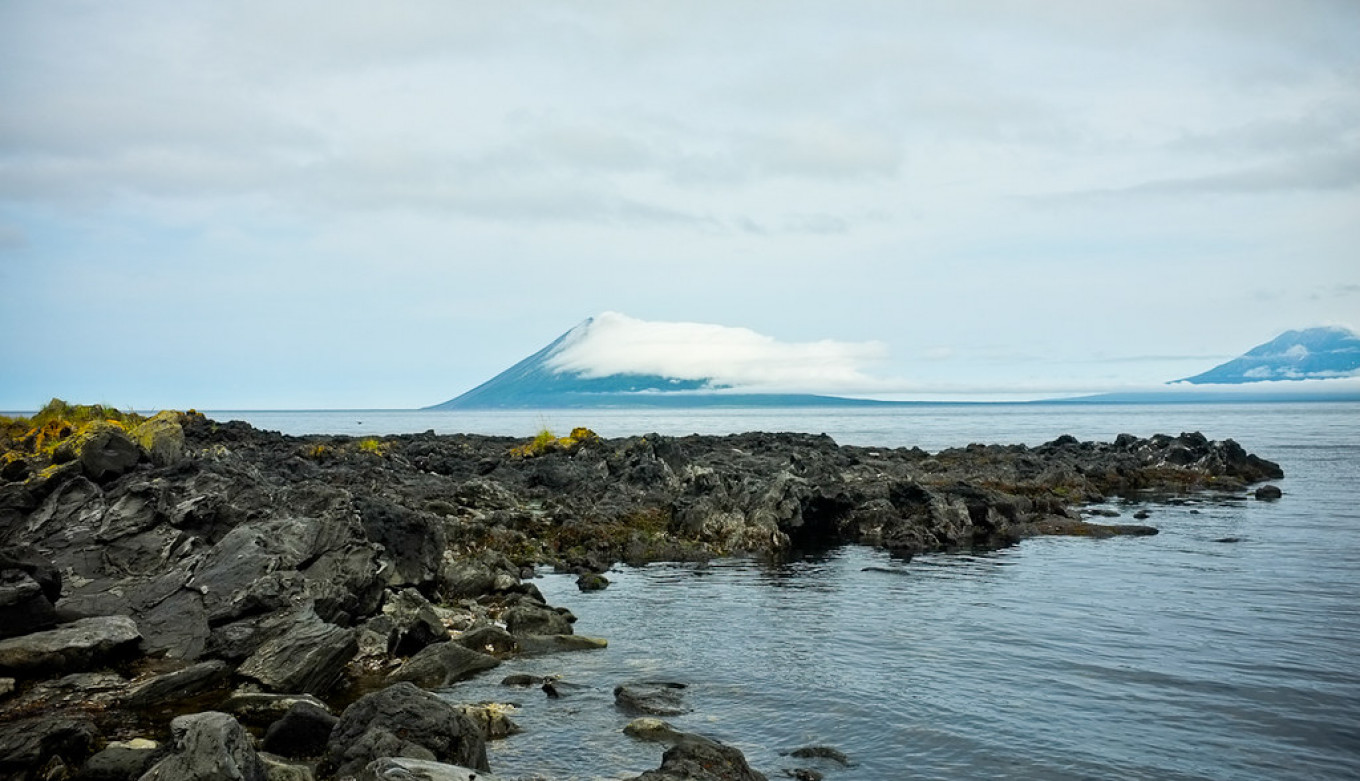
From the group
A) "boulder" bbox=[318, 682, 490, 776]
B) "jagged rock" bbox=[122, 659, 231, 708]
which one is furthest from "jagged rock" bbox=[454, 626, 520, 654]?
"boulder" bbox=[318, 682, 490, 776]

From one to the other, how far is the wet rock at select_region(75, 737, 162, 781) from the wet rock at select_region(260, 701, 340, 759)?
158 cm

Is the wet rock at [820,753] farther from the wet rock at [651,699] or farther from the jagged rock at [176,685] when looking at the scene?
the jagged rock at [176,685]

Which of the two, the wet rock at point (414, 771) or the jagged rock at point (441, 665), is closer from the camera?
the wet rock at point (414, 771)

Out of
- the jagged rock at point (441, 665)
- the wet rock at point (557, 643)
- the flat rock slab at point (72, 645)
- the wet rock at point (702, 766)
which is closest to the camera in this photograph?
the wet rock at point (702, 766)

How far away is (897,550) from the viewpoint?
127 feet

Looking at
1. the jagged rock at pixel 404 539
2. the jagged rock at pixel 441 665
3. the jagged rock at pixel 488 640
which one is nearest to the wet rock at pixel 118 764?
the jagged rock at pixel 441 665

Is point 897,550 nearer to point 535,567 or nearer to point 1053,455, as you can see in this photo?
point 535,567

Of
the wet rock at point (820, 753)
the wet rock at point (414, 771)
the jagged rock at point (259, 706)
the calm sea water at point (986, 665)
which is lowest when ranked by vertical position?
the calm sea water at point (986, 665)

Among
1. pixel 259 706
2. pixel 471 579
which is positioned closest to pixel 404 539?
pixel 471 579

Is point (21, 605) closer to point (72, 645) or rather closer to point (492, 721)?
point (72, 645)

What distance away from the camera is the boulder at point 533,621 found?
2333 centimetres

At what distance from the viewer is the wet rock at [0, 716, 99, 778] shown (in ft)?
40.1

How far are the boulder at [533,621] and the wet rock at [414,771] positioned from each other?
37.6ft

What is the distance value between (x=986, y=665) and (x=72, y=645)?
18.4 metres
